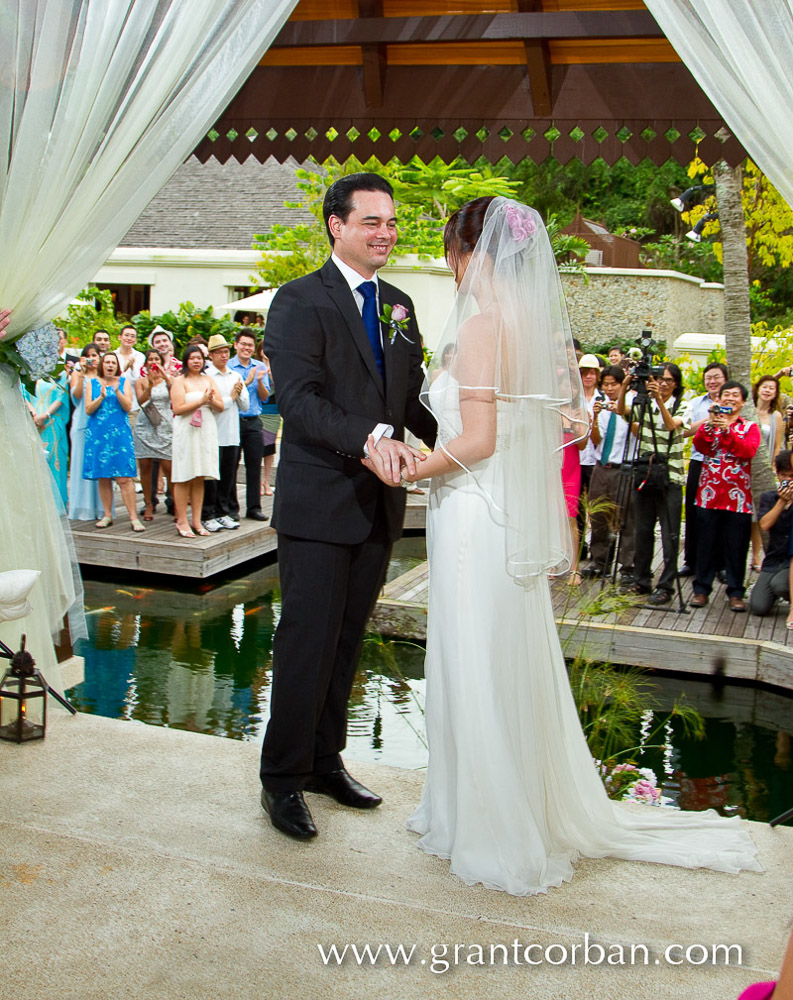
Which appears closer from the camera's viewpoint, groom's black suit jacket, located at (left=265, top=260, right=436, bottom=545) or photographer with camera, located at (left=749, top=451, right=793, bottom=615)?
groom's black suit jacket, located at (left=265, top=260, right=436, bottom=545)

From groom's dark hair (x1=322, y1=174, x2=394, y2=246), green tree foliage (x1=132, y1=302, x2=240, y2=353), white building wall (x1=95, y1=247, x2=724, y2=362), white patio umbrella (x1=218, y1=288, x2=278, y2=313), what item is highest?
white building wall (x1=95, y1=247, x2=724, y2=362)

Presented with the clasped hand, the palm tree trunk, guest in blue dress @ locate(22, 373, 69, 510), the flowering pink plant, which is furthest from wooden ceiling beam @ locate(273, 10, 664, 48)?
the palm tree trunk

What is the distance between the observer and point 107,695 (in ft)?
19.5

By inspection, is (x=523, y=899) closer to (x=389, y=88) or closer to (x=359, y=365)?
(x=359, y=365)

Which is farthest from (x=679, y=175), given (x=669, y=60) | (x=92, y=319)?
(x=669, y=60)

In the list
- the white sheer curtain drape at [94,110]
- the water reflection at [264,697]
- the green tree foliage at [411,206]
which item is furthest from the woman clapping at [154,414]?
the green tree foliage at [411,206]

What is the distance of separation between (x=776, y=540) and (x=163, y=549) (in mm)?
4727

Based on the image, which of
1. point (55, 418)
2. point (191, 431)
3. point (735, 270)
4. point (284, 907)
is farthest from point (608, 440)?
point (284, 907)

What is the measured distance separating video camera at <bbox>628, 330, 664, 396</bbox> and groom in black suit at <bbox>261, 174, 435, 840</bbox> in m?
4.27

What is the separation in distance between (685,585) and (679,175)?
2630cm

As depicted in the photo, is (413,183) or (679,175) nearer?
(413,183)

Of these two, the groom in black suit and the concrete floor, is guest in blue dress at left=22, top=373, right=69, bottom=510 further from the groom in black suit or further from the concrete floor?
the groom in black suit

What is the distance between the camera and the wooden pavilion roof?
4172 mm

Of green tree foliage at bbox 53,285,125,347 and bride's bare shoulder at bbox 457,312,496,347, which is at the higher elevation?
green tree foliage at bbox 53,285,125,347
